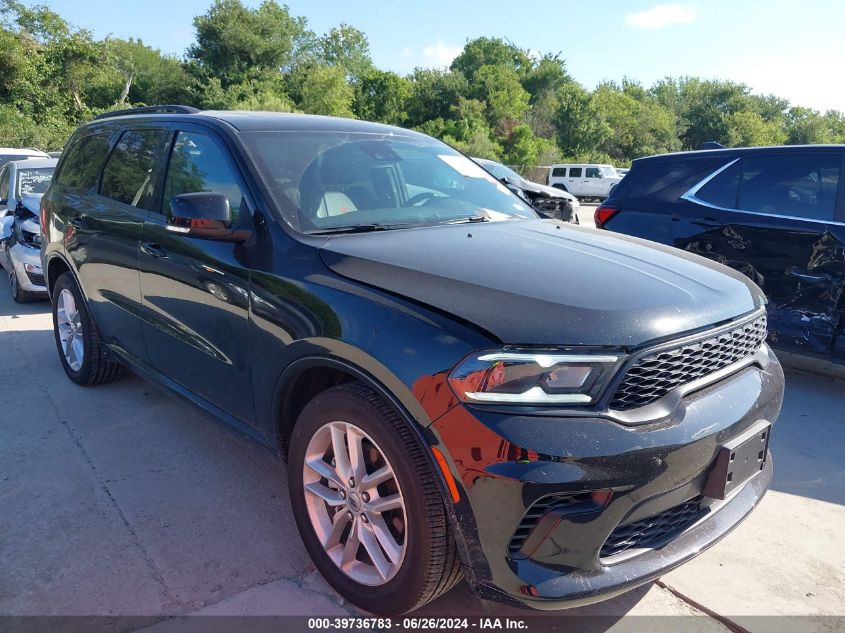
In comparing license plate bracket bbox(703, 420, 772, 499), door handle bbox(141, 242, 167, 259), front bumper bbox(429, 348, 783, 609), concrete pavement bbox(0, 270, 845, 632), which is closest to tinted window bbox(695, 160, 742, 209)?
concrete pavement bbox(0, 270, 845, 632)

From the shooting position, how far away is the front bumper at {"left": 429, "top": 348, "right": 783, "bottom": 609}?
1868 mm

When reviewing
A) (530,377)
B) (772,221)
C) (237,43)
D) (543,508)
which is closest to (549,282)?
(530,377)

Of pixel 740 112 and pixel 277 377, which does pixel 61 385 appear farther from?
pixel 740 112

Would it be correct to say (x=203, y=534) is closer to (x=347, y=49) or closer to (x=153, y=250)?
(x=153, y=250)

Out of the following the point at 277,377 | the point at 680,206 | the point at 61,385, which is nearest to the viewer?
the point at 277,377

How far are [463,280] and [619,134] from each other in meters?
59.1

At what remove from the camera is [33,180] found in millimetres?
8273

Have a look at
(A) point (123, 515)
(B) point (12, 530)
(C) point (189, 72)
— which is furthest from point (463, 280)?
(C) point (189, 72)

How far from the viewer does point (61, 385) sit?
15.7 feet

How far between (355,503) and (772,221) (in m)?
3.94

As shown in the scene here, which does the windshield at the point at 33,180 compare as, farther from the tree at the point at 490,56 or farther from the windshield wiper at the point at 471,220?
the tree at the point at 490,56

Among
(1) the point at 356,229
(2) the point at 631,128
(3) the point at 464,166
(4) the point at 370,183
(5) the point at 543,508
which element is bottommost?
(5) the point at 543,508

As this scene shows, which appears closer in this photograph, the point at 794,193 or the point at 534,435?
the point at 534,435

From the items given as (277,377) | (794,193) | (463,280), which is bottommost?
(277,377)
